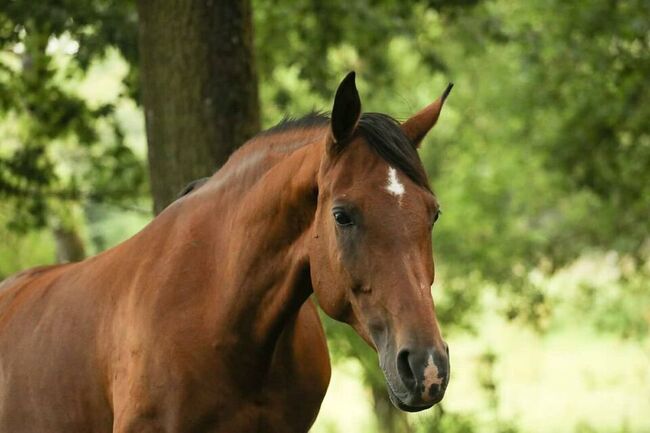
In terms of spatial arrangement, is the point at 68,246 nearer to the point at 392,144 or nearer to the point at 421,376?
the point at 392,144

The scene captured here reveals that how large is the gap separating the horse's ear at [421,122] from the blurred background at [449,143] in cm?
58

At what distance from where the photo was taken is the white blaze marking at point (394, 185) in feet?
11.6

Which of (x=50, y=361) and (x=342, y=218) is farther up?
(x=342, y=218)

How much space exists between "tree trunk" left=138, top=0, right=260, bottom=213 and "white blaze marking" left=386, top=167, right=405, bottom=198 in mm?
2697

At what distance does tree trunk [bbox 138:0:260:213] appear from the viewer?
6156mm

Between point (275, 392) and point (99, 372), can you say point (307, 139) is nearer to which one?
point (275, 392)

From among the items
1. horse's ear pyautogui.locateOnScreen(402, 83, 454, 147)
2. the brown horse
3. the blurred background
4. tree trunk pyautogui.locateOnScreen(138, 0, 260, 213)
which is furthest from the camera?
the blurred background

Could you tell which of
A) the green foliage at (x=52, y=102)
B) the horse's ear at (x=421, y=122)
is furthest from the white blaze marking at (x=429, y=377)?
the green foliage at (x=52, y=102)

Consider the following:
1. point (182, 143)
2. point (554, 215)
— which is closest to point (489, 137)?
point (554, 215)

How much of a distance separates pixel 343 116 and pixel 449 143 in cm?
1819

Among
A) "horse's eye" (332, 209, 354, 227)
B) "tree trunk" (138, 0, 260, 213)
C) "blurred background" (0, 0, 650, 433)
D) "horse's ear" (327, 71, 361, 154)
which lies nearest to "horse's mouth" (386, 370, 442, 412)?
"horse's eye" (332, 209, 354, 227)

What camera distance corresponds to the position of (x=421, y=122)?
12.8 feet

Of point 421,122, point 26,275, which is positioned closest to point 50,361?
point 26,275

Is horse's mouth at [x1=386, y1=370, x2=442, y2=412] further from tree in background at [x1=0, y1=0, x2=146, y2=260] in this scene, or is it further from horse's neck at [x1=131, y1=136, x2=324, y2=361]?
tree in background at [x1=0, y1=0, x2=146, y2=260]
